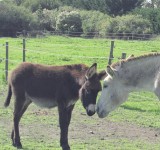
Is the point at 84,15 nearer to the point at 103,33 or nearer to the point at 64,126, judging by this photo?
the point at 103,33

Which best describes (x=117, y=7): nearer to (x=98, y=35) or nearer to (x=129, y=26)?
(x=129, y=26)

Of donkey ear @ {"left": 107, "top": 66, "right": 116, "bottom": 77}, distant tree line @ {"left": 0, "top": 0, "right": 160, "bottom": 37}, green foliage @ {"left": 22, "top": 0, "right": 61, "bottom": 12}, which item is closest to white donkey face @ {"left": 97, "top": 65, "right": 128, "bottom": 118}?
donkey ear @ {"left": 107, "top": 66, "right": 116, "bottom": 77}

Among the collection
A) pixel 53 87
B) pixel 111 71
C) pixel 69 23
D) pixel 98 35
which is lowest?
pixel 98 35

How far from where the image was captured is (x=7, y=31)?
146 feet

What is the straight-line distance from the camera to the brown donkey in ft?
24.3

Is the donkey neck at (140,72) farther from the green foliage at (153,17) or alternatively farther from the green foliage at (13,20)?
the green foliage at (153,17)

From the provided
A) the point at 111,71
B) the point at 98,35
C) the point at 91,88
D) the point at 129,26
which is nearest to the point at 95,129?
the point at 91,88

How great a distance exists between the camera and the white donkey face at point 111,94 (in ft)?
21.0

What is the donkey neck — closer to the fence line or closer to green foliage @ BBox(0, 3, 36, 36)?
the fence line

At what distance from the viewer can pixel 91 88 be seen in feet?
23.3

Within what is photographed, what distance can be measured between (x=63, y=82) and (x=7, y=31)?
3778 centimetres

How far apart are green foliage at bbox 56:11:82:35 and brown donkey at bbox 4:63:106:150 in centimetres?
4092

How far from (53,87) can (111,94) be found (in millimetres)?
1476

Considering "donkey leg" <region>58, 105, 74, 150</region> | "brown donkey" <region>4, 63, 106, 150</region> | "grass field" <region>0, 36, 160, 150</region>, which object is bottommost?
"grass field" <region>0, 36, 160, 150</region>
